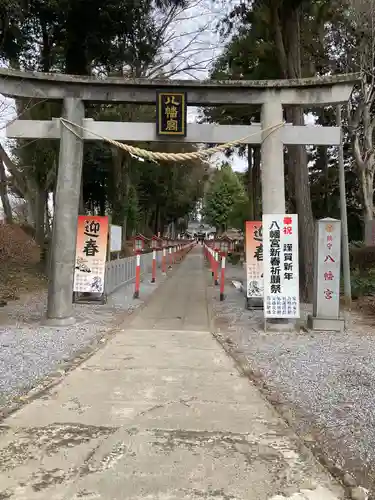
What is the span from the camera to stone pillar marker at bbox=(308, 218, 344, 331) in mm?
8875

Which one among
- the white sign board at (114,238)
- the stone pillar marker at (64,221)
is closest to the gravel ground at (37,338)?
the stone pillar marker at (64,221)

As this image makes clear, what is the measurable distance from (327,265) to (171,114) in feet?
13.2

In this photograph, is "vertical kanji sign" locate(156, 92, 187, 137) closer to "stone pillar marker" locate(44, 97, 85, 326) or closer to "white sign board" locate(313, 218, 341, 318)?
"stone pillar marker" locate(44, 97, 85, 326)

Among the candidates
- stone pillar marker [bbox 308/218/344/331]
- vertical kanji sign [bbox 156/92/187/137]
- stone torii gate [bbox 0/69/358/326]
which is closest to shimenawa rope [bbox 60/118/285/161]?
stone torii gate [bbox 0/69/358/326]

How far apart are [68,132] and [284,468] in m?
7.36

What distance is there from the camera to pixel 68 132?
29.8 ft

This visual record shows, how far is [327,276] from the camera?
897 cm

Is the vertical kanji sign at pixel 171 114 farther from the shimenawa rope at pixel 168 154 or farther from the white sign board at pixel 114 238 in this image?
the white sign board at pixel 114 238

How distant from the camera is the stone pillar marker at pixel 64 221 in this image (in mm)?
9109

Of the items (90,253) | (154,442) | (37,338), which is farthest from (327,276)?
(90,253)

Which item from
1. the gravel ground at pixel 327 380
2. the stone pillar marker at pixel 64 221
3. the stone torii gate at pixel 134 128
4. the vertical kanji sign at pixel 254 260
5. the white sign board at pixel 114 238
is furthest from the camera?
the white sign board at pixel 114 238

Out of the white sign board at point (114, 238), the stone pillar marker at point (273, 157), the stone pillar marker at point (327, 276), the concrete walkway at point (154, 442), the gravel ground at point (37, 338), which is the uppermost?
the stone pillar marker at point (273, 157)

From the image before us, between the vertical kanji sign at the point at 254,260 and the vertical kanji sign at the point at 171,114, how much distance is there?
3968mm

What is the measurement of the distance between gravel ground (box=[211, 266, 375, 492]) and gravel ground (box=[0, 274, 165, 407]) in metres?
2.55
